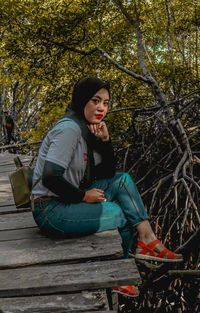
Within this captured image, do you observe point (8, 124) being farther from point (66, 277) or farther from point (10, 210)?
point (66, 277)

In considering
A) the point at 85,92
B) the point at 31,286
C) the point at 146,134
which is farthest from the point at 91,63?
the point at 31,286

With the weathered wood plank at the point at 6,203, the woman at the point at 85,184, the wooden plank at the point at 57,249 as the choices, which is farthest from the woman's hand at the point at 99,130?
the weathered wood plank at the point at 6,203

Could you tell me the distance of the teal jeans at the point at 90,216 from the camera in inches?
75.5

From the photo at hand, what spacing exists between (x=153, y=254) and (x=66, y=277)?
0.88m

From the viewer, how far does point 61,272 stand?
5.08 ft

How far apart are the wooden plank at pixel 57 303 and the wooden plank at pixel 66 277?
39 millimetres

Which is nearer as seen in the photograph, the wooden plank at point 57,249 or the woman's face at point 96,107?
the wooden plank at point 57,249

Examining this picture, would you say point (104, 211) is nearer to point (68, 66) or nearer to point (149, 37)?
point (68, 66)

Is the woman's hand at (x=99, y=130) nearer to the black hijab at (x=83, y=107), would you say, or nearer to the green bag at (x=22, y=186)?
the black hijab at (x=83, y=107)

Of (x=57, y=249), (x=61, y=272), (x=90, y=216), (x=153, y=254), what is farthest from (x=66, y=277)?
(x=153, y=254)

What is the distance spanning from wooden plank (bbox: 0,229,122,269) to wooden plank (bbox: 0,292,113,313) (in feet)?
1.04

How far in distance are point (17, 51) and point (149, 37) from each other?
21.2 feet

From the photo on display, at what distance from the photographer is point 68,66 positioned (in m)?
6.34

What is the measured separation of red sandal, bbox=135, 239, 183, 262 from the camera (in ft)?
6.98
